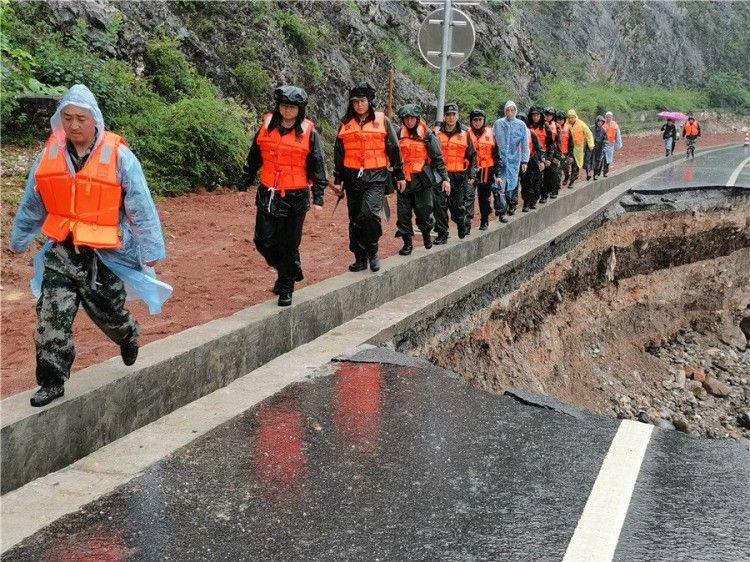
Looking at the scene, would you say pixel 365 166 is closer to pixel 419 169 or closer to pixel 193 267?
pixel 419 169

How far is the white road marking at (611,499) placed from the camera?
365 cm

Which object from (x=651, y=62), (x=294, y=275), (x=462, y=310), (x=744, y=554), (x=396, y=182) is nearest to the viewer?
(x=744, y=554)

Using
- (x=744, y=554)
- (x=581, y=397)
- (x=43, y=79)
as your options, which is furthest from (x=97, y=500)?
(x=581, y=397)

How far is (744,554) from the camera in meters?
3.70

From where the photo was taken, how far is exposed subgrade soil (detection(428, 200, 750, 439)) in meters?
11.3

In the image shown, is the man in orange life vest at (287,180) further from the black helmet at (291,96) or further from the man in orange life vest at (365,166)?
the man in orange life vest at (365,166)

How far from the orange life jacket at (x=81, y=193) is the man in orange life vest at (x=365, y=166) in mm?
3980

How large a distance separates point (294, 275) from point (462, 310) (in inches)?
112

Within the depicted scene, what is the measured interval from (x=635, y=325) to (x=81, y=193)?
590 inches

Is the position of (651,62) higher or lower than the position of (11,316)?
higher

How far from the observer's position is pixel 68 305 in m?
4.65

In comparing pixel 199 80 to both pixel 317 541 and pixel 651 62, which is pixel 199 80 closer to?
pixel 317 541

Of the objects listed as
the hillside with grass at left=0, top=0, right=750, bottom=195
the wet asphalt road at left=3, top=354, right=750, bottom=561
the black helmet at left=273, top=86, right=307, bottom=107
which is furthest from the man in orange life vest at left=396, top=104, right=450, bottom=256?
the wet asphalt road at left=3, top=354, right=750, bottom=561

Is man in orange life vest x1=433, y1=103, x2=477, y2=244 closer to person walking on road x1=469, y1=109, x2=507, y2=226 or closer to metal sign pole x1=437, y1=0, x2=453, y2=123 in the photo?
metal sign pole x1=437, y1=0, x2=453, y2=123
